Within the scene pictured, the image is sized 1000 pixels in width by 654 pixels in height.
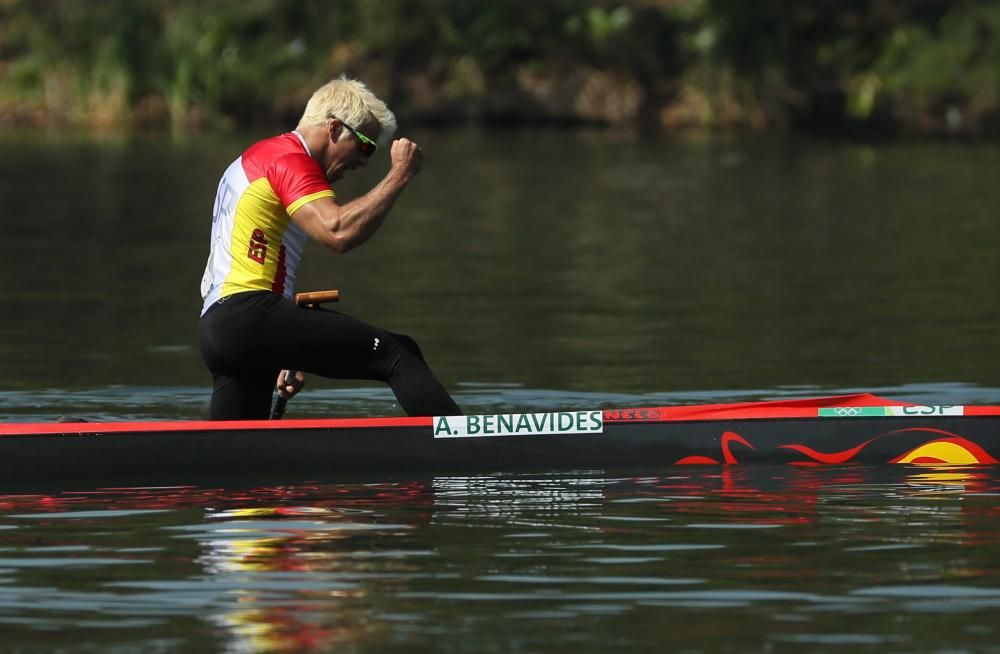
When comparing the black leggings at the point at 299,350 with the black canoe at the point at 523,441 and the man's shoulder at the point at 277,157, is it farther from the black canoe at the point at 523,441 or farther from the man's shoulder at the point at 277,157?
the man's shoulder at the point at 277,157

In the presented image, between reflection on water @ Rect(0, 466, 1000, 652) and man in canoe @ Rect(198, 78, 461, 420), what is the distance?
59cm

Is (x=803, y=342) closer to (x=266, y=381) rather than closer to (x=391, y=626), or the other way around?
(x=266, y=381)

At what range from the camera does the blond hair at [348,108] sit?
9.75 m

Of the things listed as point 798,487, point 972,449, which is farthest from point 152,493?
point 972,449

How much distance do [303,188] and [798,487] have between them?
273cm

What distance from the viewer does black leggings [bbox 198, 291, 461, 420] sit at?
32.6 ft

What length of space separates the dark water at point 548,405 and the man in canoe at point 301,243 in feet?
1.90

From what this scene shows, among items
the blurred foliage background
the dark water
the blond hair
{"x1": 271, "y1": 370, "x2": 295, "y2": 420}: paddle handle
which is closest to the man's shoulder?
the blond hair

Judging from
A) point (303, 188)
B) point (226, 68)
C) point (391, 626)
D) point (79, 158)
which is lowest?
point (391, 626)

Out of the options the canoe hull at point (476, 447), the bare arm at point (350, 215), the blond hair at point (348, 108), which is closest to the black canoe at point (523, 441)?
the canoe hull at point (476, 447)

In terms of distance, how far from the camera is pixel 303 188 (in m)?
9.62

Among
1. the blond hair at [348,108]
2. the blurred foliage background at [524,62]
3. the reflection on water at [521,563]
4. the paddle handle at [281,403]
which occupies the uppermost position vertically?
the blurred foliage background at [524,62]

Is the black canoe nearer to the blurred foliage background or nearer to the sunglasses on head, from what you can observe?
the sunglasses on head

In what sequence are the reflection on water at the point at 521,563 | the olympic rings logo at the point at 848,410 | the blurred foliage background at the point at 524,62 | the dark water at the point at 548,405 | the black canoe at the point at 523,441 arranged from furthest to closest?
the blurred foliage background at the point at 524,62
the olympic rings logo at the point at 848,410
the black canoe at the point at 523,441
the dark water at the point at 548,405
the reflection on water at the point at 521,563
